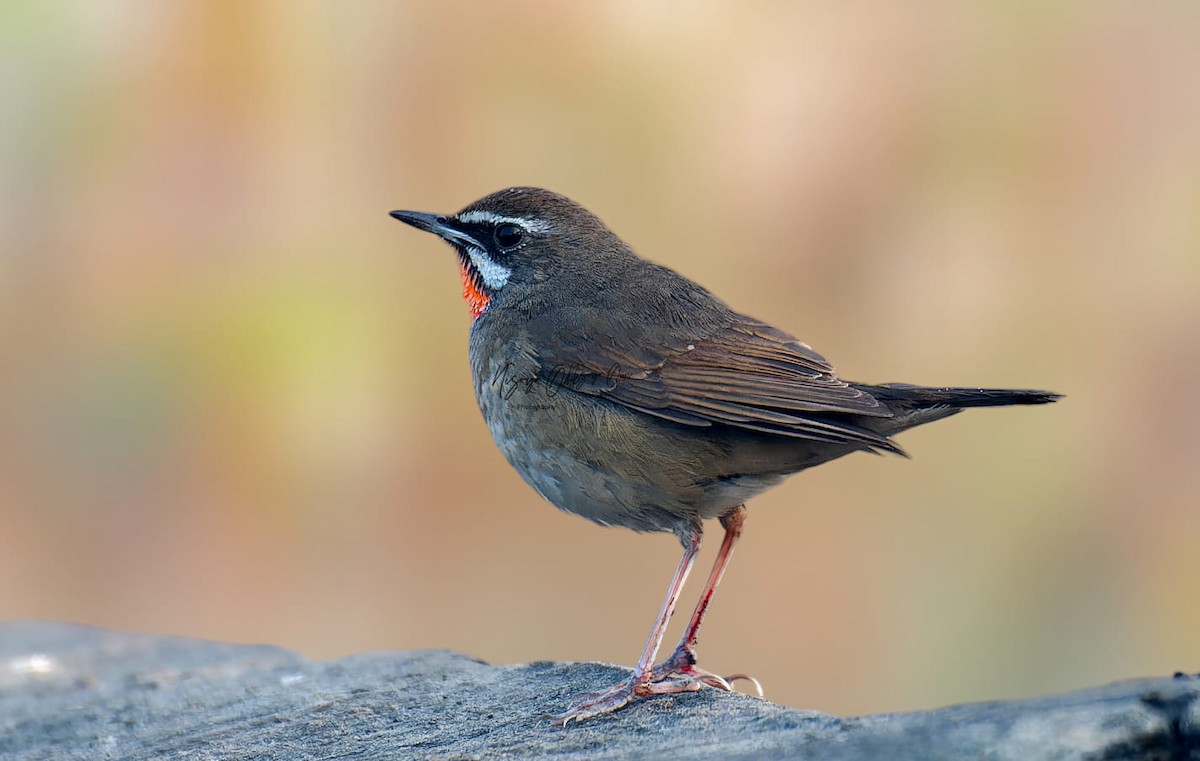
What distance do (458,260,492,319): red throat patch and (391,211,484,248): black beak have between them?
109 millimetres

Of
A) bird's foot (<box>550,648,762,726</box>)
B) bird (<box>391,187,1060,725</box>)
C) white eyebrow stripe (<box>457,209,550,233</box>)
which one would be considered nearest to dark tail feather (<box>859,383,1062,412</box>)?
bird (<box>391,187,1060,725</box>)

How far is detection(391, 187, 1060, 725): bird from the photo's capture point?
433cm

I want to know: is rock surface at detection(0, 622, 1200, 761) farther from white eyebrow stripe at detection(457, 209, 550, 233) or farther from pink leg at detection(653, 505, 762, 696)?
white eyebrow stripe at detection(457, 209, 550, 233)

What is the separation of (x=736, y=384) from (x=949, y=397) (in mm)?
718

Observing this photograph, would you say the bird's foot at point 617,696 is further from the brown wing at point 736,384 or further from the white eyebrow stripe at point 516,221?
the white eyebrow stripe at point 516,221

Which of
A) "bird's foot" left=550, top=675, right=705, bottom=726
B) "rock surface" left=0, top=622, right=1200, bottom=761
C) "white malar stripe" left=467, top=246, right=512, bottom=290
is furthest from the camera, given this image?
"white malar stripe" left=467, top=246, right=512, bottom=290

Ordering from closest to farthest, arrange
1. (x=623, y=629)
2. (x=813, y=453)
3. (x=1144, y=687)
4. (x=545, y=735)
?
(x=1144, y=687), (x=545, y=735), (x=813, y=453), (x=623, y=629)

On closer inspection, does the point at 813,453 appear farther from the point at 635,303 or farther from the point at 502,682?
the point at 502,682

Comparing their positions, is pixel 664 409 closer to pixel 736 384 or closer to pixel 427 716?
pixel 736 384

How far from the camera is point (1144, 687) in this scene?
3.00 m

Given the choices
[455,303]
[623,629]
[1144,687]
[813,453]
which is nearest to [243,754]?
[813,453]

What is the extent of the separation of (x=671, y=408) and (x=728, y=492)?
1.17 feet

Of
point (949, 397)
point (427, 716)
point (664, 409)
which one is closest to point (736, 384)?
point (664, 409)

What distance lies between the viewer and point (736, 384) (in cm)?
452
